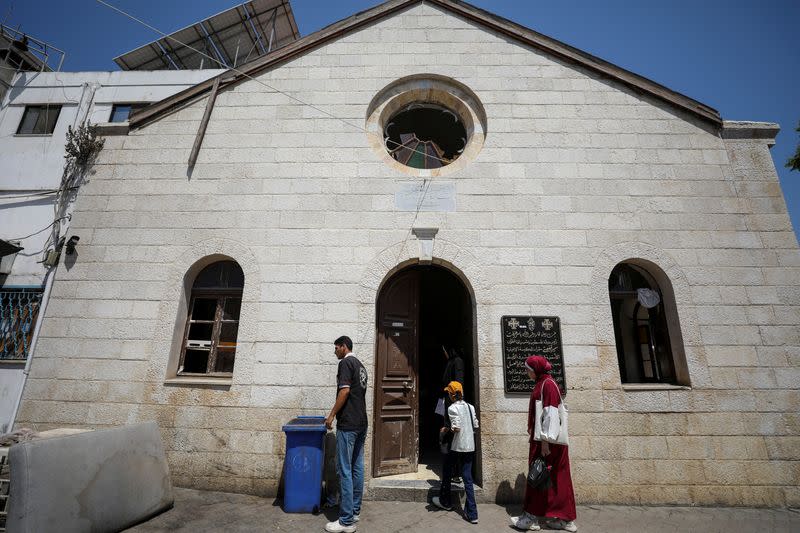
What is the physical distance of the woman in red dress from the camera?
390 cm

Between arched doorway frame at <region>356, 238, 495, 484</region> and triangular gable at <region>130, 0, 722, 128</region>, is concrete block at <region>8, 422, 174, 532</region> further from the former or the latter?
triangular gable at <region>130, 0, 722, 128</region>

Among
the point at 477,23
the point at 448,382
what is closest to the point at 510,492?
the point at 448,382

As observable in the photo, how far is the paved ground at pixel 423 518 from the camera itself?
151 inches

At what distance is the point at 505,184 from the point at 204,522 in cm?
581

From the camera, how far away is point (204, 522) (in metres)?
3.87

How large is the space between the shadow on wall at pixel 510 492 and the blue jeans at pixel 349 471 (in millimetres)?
1776

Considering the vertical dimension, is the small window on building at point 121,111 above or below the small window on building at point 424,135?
above

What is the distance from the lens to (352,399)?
4074 millimetres

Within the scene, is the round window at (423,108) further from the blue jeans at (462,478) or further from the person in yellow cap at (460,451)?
the blue jeans at (462,478)

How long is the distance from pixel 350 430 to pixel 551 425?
7.17 feet

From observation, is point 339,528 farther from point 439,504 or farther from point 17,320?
point 17,320

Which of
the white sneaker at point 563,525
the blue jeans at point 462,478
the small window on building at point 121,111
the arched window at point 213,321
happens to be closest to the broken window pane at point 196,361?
the arched window at point 213,321

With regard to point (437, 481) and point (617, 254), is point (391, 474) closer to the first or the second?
point (437, 481)

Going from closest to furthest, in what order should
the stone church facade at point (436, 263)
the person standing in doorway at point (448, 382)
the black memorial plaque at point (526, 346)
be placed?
the person standing in doorway at point (448, 382) < the stone church facade at point (436, 263) < the black memorial plaque at point (526, 346)
